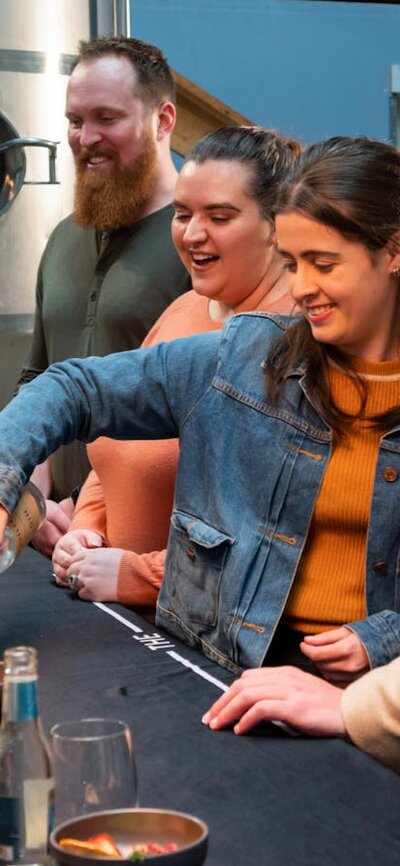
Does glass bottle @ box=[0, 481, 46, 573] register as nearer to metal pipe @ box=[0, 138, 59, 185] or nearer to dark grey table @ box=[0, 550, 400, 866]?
dark grey table @ box=[0, 550, 400, 866]

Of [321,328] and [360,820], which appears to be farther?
[321,328]

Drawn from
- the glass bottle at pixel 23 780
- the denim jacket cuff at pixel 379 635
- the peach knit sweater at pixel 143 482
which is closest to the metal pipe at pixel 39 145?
the peach knit sweater at pixel 143 482

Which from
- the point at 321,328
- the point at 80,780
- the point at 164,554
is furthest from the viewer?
the point at 164,554

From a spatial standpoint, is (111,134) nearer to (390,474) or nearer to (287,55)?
(390,474)

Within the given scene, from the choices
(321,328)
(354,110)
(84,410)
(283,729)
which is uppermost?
(354,110)

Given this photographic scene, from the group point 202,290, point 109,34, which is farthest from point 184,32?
point 202,290

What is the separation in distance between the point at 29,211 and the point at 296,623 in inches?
93.6

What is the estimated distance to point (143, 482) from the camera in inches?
104

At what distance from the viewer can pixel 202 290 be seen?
2.61 metres

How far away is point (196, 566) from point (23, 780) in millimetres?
994

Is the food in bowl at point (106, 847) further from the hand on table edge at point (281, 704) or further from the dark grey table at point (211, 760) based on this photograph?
the hand on table edge at point (281, 704)

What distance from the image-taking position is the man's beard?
3396 millimetres

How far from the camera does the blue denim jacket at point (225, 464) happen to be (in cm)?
206

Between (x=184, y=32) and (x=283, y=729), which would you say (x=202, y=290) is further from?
(x=184, y=32)
